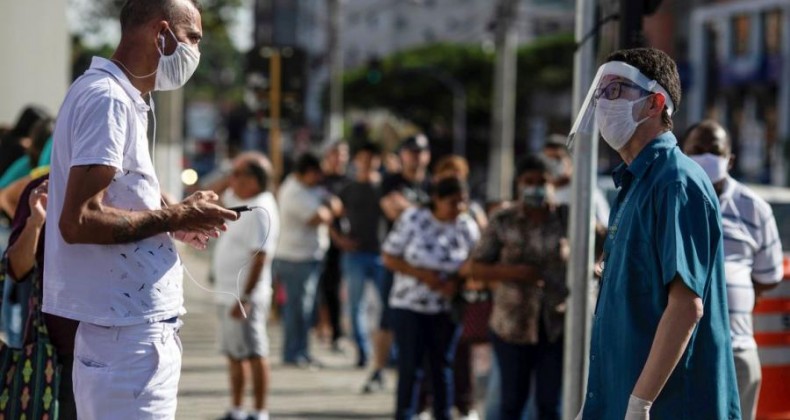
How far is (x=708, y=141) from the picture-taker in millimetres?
5910

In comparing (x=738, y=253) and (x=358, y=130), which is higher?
(x=358, y=130)

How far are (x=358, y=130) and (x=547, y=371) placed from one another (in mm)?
50608

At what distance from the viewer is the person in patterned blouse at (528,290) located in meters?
7.14

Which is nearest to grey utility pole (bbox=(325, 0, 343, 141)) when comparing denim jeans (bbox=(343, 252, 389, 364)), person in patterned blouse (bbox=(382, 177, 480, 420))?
denim jeans (bbox=(343, 252, 389, 364))

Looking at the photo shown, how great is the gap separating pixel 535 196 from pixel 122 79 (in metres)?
3.72

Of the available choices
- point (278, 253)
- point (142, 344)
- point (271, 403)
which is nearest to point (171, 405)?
point (142, 344)

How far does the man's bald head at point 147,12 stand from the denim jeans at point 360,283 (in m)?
7.80

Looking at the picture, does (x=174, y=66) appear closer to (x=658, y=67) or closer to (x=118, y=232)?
(x=118, y=232)

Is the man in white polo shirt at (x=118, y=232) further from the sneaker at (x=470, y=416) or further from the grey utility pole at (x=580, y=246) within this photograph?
the sneaker at (x=470, y=416)

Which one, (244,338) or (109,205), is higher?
(109,205)

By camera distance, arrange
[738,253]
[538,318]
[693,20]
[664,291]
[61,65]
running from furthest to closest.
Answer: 1. [693,20]
2. [61,65]
3. [538,318]
4. [738,253]
5. [664,291]

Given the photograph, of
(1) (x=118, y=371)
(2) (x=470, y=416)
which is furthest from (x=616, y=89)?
(2) (x=470, y=416)

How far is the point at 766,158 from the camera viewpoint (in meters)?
58.0

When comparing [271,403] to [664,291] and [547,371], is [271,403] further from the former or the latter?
[664,291]
